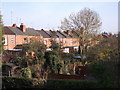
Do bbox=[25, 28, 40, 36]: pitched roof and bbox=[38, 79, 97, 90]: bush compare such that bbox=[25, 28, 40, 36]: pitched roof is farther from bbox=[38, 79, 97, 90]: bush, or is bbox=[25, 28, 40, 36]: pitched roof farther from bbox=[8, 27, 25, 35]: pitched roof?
bbox=[38, 79, 97, 90]: bush

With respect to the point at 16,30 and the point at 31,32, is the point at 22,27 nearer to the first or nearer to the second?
the point at 16,30

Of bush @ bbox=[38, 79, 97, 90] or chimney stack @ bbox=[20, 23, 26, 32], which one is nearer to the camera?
bush @ bbox=[38, 79, 97, 90]

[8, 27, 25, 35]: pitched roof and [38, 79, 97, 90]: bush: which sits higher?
[8, 27, 25, 35]: pitched roof

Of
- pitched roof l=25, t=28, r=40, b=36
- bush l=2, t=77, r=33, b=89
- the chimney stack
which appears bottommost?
bush l=2, t=77, r=33, b=89

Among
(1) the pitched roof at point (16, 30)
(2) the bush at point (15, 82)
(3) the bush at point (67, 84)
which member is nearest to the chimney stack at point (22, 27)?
(1) the pitched roof at point (16, 30)

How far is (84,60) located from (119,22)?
1125cm

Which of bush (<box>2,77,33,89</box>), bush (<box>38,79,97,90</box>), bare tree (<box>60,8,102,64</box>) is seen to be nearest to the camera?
bush (<box>38,79,97,90</box>)

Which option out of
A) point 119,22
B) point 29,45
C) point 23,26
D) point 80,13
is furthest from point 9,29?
point 119,22

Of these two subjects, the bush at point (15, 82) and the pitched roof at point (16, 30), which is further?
the pitched roof at point (16, 30)

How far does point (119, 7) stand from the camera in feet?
45.3

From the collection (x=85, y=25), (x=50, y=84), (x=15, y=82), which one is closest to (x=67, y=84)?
(x=50, y=84)

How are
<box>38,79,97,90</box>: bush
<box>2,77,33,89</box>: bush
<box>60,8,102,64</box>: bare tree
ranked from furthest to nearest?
<box>60,8,102,64</box>: bare tree < <box>2,77,33,89</box>: bush < <box>38,79,97,90</box>: bush

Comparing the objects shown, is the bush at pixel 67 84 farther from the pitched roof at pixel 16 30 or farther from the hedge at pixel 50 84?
the pitched roof at pixel 16 30

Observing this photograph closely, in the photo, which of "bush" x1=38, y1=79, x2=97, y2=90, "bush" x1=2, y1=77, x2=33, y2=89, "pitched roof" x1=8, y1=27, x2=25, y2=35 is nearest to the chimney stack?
"pitched roof" x1=8, y1=27, x2=25, y2=35
